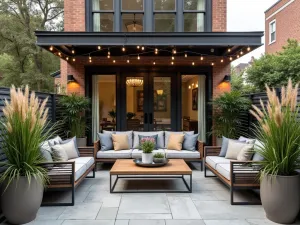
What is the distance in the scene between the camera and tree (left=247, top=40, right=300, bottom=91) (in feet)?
27.2

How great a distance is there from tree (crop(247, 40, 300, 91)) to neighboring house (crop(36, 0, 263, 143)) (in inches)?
73.3

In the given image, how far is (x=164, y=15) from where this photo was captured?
25.2ft

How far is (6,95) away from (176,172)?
2974 mm

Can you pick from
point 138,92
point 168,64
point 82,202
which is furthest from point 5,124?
point 168,64

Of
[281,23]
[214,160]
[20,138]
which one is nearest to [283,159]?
[214,160]

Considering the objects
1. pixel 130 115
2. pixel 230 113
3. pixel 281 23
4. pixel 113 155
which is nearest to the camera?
pixel 113 155

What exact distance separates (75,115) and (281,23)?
1428 centimetres

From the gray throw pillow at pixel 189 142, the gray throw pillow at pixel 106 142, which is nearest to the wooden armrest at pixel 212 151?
the gray throw pillow at pixel 189 142

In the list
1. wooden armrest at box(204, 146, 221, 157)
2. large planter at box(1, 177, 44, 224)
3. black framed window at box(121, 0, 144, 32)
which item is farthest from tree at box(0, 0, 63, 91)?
large planter at box(1, 177, 44, 224)

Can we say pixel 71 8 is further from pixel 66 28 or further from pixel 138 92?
pixel 138 92

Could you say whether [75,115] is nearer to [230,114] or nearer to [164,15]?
[164,15]

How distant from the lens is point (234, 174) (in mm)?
3898

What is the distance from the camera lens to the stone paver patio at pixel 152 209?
10.8ft

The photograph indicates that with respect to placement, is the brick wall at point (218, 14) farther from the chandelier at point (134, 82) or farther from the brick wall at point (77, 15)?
the brick wall at point (77, 15)
